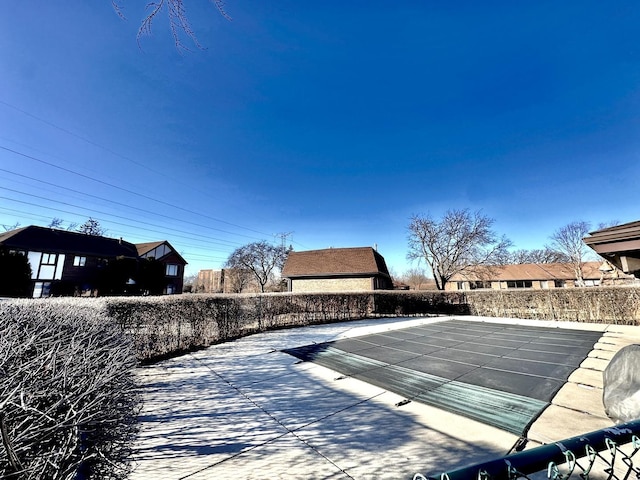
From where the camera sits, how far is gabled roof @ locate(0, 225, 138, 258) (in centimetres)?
2148

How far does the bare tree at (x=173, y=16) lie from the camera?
7.23 feet

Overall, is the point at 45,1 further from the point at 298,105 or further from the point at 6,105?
the point at 6,105

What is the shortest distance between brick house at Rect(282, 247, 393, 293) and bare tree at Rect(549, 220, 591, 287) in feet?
91.2

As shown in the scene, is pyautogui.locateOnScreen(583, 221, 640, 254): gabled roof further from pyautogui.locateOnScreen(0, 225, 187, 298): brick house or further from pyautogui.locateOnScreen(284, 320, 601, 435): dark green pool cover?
pyautogui.locateOnScreen(0, 225, 187, 298): brick house

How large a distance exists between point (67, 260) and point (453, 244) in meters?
38.4

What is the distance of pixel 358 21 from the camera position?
5.90 m

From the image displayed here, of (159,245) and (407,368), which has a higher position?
(159,245)

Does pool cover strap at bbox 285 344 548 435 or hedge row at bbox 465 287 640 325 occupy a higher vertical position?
hedge row at bbox 465 287 640 325

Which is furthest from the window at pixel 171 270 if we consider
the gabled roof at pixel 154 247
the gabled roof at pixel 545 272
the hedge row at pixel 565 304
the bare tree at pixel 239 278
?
the gabled roof at pixel 545 272

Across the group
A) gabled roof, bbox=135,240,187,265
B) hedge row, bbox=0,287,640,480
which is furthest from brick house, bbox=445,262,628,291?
gabled roof, bbox=135,240,187,265

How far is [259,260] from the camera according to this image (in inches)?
1479

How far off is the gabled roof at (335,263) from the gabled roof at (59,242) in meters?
19.9

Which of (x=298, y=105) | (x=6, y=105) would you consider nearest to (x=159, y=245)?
(x=6, y=105)

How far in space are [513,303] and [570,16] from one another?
13947mm
